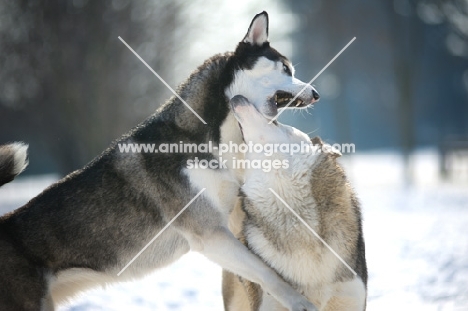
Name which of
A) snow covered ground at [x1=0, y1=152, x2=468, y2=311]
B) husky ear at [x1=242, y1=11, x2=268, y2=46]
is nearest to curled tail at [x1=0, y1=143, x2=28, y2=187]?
snow covered ground at [x1=0, y1=152, x2=468, y2=311]

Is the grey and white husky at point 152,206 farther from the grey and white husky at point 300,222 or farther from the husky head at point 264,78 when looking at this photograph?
the grey and white husky at point 300,222

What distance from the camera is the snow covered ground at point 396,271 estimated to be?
19.9 feet

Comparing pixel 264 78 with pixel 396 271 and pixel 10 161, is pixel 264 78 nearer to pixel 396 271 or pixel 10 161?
pixel 10 161

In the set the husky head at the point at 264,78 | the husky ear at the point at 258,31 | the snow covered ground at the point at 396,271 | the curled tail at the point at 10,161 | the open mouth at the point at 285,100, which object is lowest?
the snow covered ground at the point at 396,271

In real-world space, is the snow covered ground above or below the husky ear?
below

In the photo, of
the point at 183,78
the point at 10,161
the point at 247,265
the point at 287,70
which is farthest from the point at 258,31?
the point at 183,78

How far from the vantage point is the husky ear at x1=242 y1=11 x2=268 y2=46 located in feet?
16.4

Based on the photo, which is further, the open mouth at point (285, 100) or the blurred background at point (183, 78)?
the blurred background at point (183, 78)

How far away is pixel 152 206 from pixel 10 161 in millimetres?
999

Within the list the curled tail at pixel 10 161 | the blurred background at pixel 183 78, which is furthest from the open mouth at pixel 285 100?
the curled tail at pixel 10 161

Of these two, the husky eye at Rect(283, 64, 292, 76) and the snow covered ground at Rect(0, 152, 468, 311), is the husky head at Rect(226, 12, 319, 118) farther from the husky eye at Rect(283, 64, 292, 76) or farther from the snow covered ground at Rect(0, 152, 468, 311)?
the snow covered ground at Rect(0, 152, 468, 311)

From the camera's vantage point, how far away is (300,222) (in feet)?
14.2

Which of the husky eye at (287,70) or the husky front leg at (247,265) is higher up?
the husky eye at (287,70)

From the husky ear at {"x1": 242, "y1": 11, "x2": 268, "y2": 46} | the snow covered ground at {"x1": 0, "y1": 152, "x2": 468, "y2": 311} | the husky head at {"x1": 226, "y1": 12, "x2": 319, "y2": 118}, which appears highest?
the husky ear at {"x1": 242, "y1": 11, "x2": 268, "y2": 46}
